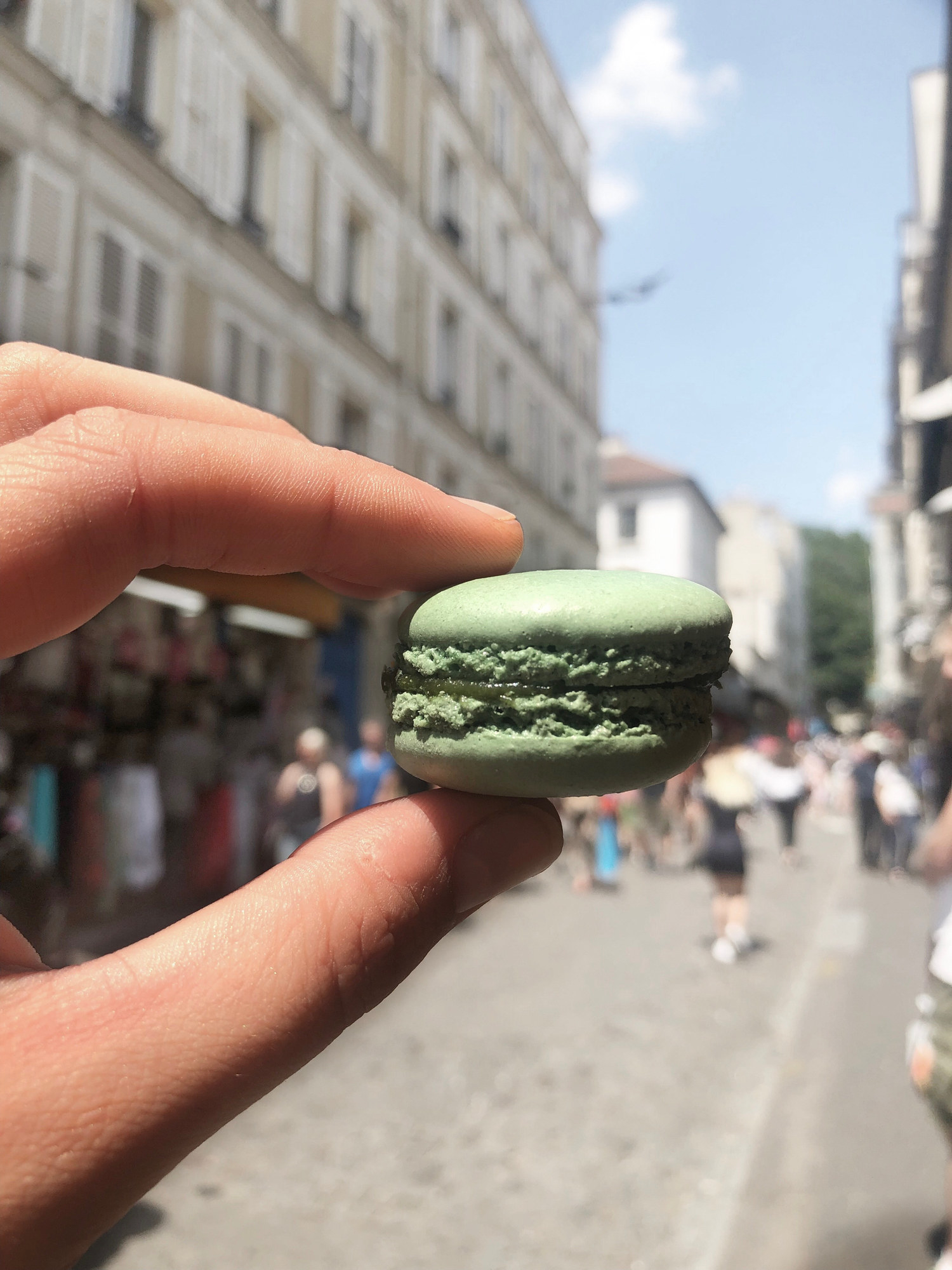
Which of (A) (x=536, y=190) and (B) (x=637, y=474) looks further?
(B) (x=637, y=474)

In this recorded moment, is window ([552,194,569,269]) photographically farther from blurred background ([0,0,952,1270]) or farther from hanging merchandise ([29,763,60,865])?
hanging merchandise ([29,763,60,865])

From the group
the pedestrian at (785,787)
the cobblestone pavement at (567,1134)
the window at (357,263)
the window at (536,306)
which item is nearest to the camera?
the cobblestone pavement at (567,1134)

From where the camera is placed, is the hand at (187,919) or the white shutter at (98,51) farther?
the white shutter at (98,51)

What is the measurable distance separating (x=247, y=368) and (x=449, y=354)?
7661 millimetres

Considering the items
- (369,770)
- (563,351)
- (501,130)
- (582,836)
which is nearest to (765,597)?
(563,351)

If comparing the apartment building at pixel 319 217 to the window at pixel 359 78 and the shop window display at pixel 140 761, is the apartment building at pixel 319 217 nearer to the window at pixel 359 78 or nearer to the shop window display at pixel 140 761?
the window at pixel 359 78

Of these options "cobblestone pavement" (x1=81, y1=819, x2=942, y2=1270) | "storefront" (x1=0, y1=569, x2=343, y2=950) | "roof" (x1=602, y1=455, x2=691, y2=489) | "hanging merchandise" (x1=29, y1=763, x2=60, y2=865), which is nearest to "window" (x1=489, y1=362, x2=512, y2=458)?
"storefront" (x1=0, y1=569, x2=343, y2=950)

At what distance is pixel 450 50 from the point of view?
1886 cm

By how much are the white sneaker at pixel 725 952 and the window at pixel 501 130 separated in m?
18.3

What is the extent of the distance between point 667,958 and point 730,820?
4.19ft

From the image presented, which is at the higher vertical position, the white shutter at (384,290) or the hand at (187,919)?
the white shutter at (384,290)

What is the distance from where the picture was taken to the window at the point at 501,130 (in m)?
21.0

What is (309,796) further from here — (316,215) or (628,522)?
(628,522)

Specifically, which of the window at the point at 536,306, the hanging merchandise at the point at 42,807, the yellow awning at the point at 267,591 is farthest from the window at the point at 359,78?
the hanging merchandise at the point at 42,807
